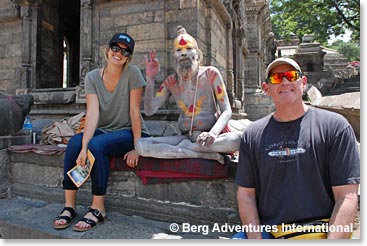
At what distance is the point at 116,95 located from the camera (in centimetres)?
267

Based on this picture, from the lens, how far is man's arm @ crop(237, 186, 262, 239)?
5.33ft

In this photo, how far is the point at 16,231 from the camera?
2.49m

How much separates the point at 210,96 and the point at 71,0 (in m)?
7.96

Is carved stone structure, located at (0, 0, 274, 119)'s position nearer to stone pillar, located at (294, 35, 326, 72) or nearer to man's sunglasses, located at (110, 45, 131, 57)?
man's sunglasses, located at (110, 45, 131, 57)

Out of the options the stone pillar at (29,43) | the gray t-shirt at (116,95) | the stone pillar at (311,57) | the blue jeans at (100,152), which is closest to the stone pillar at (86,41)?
the stone pillar at (29,43)

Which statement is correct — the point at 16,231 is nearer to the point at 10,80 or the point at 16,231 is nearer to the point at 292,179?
the point at 292,179

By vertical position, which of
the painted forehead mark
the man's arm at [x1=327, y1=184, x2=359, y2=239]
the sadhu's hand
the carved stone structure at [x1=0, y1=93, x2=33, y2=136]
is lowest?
the man's arm at [x1=327, y1=184, x2=359, y2=239]

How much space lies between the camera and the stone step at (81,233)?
7.36ft

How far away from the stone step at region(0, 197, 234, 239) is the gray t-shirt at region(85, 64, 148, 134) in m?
0.87

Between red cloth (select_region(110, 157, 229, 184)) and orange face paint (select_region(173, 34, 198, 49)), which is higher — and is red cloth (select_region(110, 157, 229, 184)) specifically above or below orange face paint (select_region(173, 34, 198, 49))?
below

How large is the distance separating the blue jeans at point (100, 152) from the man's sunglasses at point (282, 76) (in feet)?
4.69

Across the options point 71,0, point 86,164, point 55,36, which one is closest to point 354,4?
point 71,0

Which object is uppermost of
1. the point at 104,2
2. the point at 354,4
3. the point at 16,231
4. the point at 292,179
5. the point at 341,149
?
the point at 354,4

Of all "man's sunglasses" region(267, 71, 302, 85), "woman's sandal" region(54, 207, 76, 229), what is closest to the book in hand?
"woman's sandal" region(54, 207, 76, 229)
